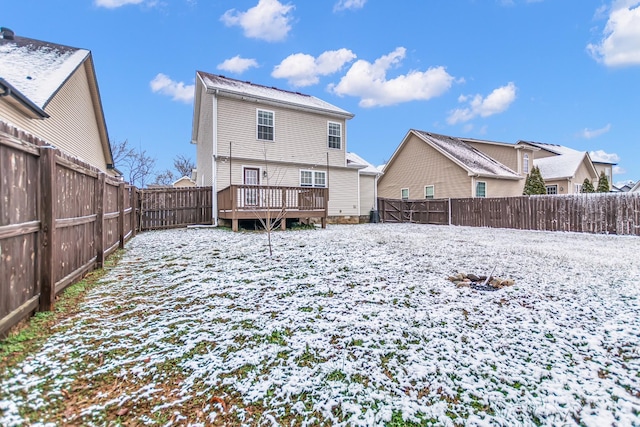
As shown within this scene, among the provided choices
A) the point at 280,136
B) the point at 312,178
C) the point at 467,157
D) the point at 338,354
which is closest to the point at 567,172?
the point at 467,157

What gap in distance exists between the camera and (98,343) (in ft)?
8.06

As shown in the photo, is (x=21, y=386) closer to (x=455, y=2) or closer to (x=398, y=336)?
(x=398, y=336)

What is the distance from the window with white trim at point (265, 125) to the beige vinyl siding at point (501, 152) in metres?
16.1

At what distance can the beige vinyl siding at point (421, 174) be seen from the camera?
17.5 metres

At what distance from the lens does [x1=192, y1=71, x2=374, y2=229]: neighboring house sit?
10.6m

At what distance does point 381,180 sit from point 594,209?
1314 centimetres

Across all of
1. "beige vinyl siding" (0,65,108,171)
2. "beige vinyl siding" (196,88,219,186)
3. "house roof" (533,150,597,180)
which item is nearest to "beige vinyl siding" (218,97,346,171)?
"beige vinyl siding" (196,88,219,186)

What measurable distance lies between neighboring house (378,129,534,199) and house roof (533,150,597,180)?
2258 millimetres

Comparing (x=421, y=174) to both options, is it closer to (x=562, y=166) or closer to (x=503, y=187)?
(x=503, y=187)

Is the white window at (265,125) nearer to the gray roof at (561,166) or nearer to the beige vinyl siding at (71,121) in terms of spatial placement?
the beige vinyl siding at (71,121)

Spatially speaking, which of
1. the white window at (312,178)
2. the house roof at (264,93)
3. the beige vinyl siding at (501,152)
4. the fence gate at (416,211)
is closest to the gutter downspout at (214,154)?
the house roof at (264,93)

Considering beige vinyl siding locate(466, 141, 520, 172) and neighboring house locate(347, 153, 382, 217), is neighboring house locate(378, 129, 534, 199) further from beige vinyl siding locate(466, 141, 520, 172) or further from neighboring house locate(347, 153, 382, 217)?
neighboring house locate(347, 153, 382, 217)

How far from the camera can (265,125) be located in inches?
Result: 507

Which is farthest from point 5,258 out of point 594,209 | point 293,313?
point 594,209
